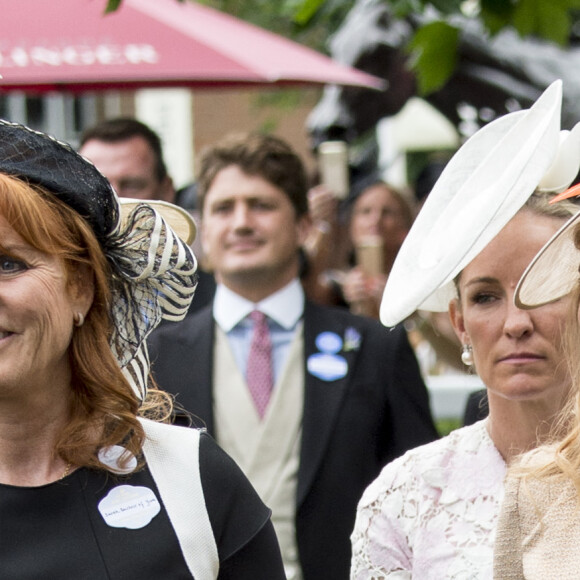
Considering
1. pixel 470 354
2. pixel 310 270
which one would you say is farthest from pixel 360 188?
pixel 470 354

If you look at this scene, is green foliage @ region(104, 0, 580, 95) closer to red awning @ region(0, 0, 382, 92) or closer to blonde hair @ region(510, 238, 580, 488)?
red awning @ region(0, 0, 382, 92)

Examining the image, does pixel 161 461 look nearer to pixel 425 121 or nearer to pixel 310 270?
pixel 310 270

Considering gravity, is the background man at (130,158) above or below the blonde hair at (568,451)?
above

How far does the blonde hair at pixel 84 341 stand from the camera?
292 centimetres

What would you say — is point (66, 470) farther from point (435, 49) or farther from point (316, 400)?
point (435, 49)

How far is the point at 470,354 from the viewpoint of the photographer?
11.8ft

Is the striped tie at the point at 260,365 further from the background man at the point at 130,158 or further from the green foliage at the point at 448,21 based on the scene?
the background man at the point at 130,158

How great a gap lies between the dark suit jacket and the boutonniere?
1cm

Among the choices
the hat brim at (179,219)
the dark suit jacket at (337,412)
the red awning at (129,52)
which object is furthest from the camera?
the red awning at (129,52)

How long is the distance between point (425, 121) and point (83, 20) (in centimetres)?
847

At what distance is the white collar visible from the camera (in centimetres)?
516

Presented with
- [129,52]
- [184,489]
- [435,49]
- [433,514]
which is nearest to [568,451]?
[433,514]

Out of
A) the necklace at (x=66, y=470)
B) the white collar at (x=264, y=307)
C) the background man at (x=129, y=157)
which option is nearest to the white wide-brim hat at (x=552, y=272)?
the necklace at (x=66, y=470)

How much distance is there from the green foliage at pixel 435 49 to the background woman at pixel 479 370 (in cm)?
169
